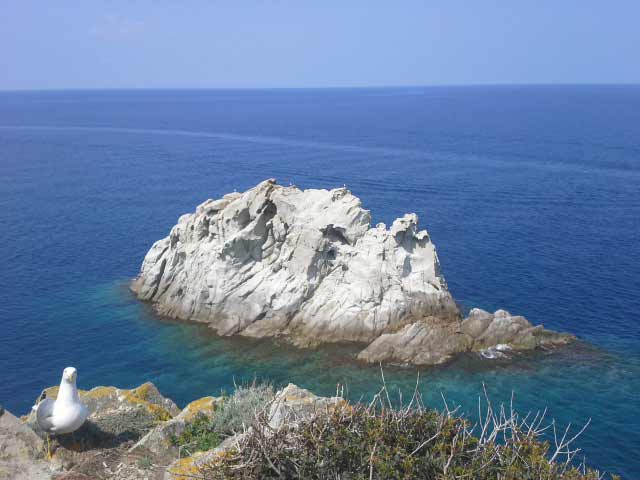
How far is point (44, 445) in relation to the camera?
1716 centimetres

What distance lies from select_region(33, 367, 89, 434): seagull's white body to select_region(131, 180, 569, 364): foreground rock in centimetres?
2952

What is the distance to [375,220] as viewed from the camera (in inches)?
2945

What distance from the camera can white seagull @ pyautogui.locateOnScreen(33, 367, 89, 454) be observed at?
16906mm

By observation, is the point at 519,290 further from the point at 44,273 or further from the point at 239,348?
the point at 44,273

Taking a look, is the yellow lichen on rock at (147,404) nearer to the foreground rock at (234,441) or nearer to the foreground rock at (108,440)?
the foreground rock at (108,440)

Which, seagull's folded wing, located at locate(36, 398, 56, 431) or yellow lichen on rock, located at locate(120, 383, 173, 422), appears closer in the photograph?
seagull's folded wing, located at locate(36, 398, 56, 431)

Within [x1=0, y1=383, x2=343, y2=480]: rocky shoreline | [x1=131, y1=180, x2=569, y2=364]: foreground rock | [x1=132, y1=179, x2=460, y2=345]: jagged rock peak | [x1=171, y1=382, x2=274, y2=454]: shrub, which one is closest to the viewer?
[x1=0, y1=383, x2=343, y2=480]: rocky shoreline

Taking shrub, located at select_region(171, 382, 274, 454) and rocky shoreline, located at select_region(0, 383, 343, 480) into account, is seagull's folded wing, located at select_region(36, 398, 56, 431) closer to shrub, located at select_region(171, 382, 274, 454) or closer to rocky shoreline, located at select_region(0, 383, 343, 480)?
rocky shoreline, located at select_region(0, 383, 343, 480)

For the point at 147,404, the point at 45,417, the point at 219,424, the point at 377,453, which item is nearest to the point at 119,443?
the point at 45,417

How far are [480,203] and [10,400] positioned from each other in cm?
6442

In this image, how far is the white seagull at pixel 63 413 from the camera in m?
16.9

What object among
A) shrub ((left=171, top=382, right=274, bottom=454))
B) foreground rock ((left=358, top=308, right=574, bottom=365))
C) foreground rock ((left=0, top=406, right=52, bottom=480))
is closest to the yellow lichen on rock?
shrub ((left=171, top=382, right=274, bottom=454))

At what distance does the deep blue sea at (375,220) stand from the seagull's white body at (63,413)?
23.7 ft

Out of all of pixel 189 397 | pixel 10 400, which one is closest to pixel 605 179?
pixel 189 397
